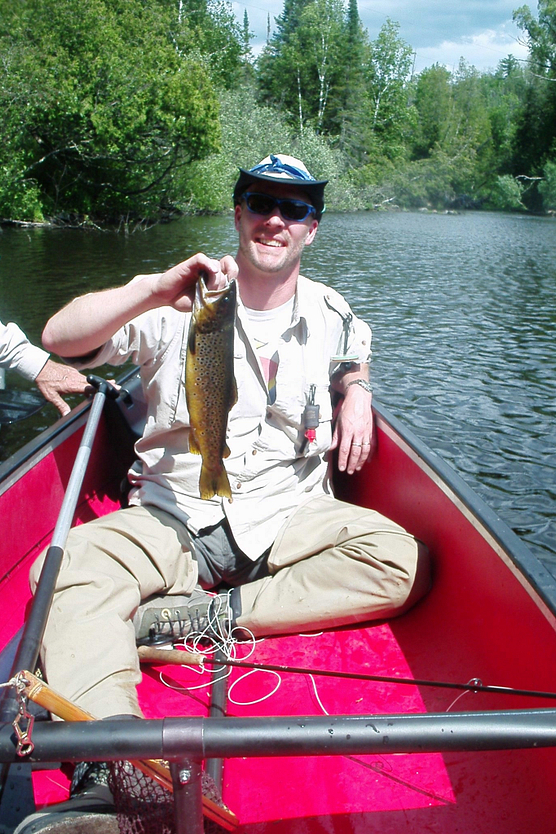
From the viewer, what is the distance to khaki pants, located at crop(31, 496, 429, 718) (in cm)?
239

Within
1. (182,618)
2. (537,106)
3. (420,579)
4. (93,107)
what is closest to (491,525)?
(420,579)

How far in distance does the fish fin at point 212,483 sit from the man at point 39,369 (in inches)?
63.2

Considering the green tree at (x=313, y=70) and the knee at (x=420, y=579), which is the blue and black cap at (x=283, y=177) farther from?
the green tree at (x=313, y=70)

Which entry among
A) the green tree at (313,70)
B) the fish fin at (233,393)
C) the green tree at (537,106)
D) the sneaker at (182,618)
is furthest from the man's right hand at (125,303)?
the green tree at (313,70)

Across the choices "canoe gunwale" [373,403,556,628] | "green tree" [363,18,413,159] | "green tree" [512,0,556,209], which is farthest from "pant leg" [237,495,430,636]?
"green tree" [363,18,413,159]

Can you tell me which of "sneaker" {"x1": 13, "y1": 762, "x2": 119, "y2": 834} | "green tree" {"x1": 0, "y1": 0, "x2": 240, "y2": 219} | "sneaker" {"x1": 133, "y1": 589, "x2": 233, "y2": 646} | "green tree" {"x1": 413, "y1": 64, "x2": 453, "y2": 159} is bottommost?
"sneaker" {"x1": 133, "y1": 589, "x2": 233, "y2": 646}

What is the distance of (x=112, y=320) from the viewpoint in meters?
2.49

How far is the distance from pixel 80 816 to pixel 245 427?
5.43ft

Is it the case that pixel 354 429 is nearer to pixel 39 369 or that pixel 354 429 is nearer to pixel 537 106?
pixel 39 369

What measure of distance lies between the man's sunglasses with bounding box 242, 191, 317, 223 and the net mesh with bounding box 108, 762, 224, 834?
2.23m

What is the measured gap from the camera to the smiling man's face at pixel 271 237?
9.95 ft

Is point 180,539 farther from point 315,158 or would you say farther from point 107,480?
point 315,158

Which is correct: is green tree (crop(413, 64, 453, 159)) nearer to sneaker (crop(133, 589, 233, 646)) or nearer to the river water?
the river water

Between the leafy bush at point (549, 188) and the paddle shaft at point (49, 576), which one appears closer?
the paddle shaft at point (49, 576)
